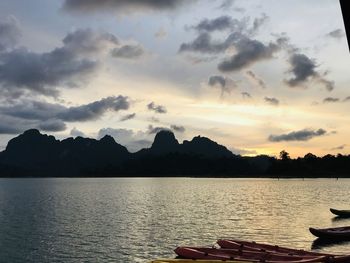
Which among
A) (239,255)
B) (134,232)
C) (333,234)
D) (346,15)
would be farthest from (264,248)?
(346,15)

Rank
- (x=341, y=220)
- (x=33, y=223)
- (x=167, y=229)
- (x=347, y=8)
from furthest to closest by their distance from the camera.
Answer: (x=341, y=220) → (x=33, y=223) → (x=167, y=229) → (x=347, y=8)

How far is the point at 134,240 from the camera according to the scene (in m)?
57.7

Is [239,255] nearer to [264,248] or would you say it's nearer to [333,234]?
[264,248]

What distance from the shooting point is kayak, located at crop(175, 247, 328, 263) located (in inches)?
1416

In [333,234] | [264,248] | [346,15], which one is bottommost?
[333,234]

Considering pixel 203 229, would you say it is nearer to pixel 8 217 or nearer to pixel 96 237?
pixel 96 237

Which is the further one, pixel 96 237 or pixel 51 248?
pixel 96 237

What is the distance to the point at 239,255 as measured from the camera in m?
38.3

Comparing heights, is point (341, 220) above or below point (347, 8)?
below

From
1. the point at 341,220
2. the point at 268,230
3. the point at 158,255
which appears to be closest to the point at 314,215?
the point at 341,220

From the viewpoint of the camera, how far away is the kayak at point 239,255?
35969 mm

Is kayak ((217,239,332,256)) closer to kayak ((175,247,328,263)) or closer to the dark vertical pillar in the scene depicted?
kayak ((175,247,328,263))

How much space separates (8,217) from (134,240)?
147 feet

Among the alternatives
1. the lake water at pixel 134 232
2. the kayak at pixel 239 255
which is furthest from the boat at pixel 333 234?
the kayak at pixel 239 255
